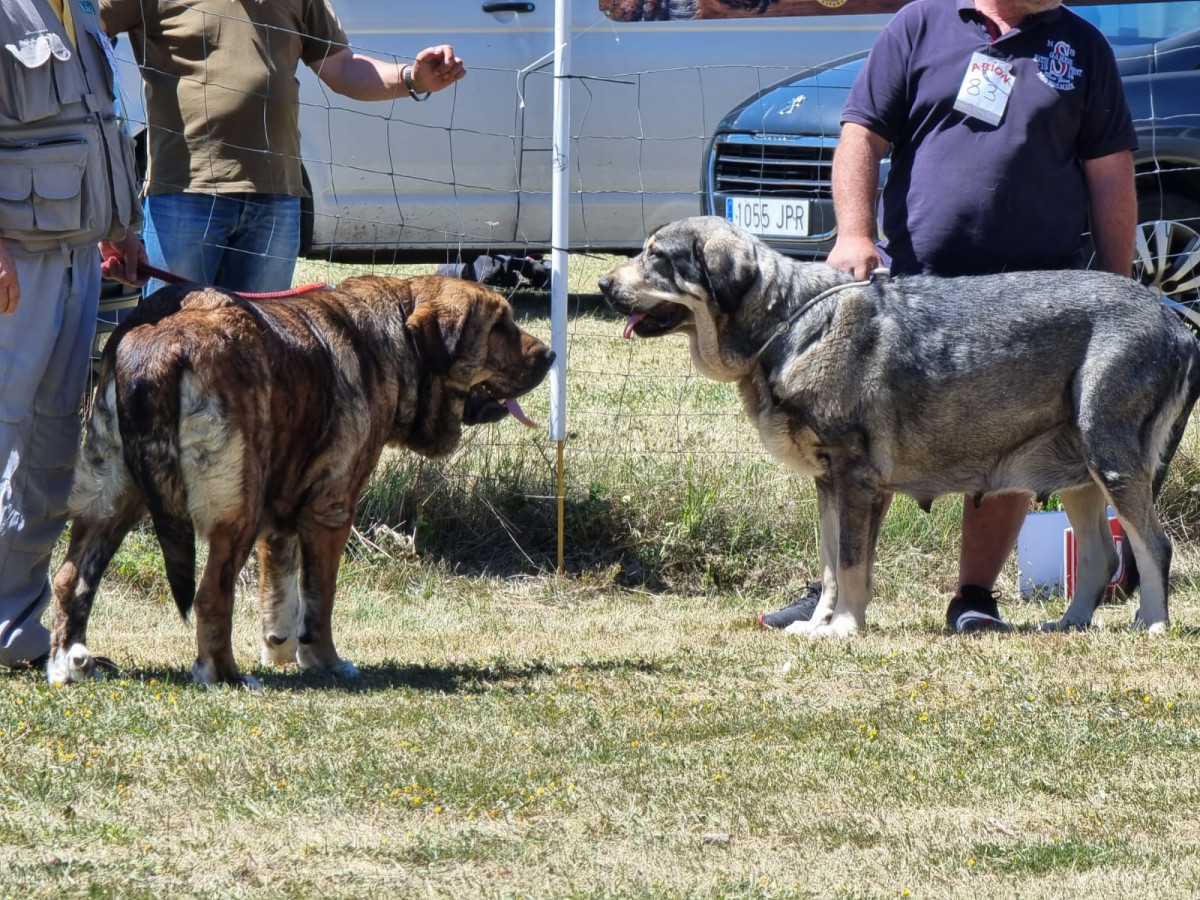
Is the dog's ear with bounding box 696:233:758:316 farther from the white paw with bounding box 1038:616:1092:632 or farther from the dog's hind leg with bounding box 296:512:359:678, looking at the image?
the white paw with bounding box 1038:616:1092:632

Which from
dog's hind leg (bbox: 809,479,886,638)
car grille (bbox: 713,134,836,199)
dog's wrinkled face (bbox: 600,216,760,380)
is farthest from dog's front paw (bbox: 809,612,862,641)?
car grille (bbox: 713,134,836,199)

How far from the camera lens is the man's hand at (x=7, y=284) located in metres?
4.16

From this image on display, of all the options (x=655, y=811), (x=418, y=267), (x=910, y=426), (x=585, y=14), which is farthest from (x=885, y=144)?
(x=418, y=267)

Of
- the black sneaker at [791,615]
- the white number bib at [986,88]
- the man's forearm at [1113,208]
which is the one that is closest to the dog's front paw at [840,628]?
the black sneaker at [791,615]

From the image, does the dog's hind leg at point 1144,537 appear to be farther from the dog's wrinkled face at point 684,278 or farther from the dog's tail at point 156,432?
the dog's tail at point 156,432

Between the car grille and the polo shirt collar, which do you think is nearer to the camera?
the polo shirt collar

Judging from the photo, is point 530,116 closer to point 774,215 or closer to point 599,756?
point 774,215

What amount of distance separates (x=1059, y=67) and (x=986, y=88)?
0.95 feet

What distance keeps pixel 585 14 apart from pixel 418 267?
287cm

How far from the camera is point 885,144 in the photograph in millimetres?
5742

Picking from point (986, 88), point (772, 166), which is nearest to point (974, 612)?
point (986, 88)

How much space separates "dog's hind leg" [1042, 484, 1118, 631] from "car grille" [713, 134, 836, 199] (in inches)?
137

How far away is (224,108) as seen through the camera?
228 inches

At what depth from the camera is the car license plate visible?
8812mm
